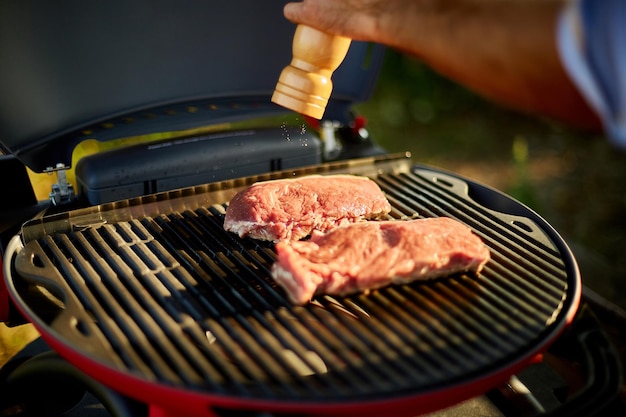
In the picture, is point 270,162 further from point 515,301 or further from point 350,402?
point 350,402

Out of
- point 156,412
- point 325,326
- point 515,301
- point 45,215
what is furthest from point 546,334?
point 45,215

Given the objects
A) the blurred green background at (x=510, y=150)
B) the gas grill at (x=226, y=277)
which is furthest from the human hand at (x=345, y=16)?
the blurred green background at (x=510, y=150)

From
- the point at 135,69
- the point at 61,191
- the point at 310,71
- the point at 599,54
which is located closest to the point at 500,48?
the point at 599,54

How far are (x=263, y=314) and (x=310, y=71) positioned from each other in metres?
0.78

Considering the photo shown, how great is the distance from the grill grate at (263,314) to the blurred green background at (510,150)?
2.62 m

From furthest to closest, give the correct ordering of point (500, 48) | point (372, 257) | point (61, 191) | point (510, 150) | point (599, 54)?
point (510, 150)
point (61, 191)
point (372, 257)
point (500, 48)
point (599, 54)

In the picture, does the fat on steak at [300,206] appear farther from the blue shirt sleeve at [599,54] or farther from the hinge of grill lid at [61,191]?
the blue shirt sleeve at [599,54]

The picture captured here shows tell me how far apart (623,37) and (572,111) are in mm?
219

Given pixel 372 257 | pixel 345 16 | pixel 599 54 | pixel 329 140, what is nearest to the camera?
pixel 599 54

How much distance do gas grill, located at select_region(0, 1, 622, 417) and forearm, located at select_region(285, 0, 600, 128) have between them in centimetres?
70

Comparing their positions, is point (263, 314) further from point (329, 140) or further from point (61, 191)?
point (329, 140)

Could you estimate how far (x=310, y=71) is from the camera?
87.4 inches

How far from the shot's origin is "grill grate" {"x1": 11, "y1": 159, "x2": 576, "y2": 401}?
69.2 inches

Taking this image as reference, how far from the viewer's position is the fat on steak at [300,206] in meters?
2.45
